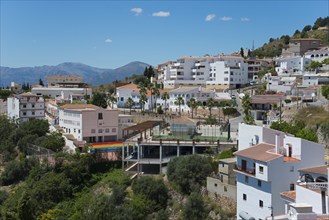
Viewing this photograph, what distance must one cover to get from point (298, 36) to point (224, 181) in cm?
8727

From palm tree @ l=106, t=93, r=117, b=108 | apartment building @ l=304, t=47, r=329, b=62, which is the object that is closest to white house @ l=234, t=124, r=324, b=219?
palm tree @ l=106, t=93, r=117, b=108

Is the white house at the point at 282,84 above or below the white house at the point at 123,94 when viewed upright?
above

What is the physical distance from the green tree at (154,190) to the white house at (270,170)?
764cm

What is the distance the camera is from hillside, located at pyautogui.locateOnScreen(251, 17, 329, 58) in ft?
324

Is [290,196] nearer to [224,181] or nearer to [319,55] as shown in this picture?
[224,181]

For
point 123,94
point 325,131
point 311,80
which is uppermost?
point 311,80

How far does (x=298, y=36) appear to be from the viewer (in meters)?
110

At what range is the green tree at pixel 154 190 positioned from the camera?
33719 millimetres

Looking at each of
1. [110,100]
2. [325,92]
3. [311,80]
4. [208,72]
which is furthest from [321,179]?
[208,72]

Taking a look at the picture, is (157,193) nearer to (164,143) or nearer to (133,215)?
(133,215)

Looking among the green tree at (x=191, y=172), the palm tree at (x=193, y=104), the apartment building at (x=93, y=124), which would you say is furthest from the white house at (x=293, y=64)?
the green tree at (x=191, y=172)

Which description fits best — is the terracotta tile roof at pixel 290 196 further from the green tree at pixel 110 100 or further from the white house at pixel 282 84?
the green tree at pixel 110 100

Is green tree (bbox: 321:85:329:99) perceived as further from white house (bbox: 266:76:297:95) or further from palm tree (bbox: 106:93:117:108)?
palm tree (bbox: 106:93:117:108)

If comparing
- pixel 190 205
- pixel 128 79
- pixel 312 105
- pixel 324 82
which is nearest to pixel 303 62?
pixel 324 82
